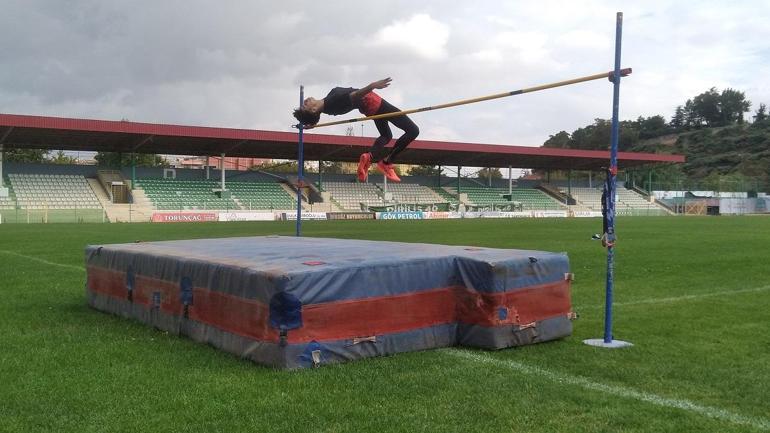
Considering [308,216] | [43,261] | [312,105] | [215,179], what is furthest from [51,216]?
[312,105]

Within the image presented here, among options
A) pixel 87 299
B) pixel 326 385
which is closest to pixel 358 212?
pixel 87 299

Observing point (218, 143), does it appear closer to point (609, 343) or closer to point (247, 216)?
point (247, 216)

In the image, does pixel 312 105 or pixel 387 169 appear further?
pixel 387 169

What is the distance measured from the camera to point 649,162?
6512cm

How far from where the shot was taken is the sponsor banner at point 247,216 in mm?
43125

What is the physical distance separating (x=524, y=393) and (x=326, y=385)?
1.41m

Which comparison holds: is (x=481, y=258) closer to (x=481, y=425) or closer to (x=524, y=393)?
(x=524, y=393)

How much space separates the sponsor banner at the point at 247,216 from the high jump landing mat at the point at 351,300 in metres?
36.7

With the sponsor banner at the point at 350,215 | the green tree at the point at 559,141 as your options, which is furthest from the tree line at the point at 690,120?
the sponsor banner at the point at 350,215

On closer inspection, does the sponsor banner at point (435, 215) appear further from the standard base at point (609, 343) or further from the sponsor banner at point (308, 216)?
the standard base at point (609, 343)

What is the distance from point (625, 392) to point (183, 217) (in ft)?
131

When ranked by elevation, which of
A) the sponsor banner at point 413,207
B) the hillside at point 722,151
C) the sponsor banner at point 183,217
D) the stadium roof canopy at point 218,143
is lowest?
the sponsor banner at point 183,217

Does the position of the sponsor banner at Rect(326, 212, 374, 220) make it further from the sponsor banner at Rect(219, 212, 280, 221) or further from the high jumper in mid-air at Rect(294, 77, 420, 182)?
the high jumper in mid-air at Rect(294, 77, 420, 182)

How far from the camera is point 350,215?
48094 mm
